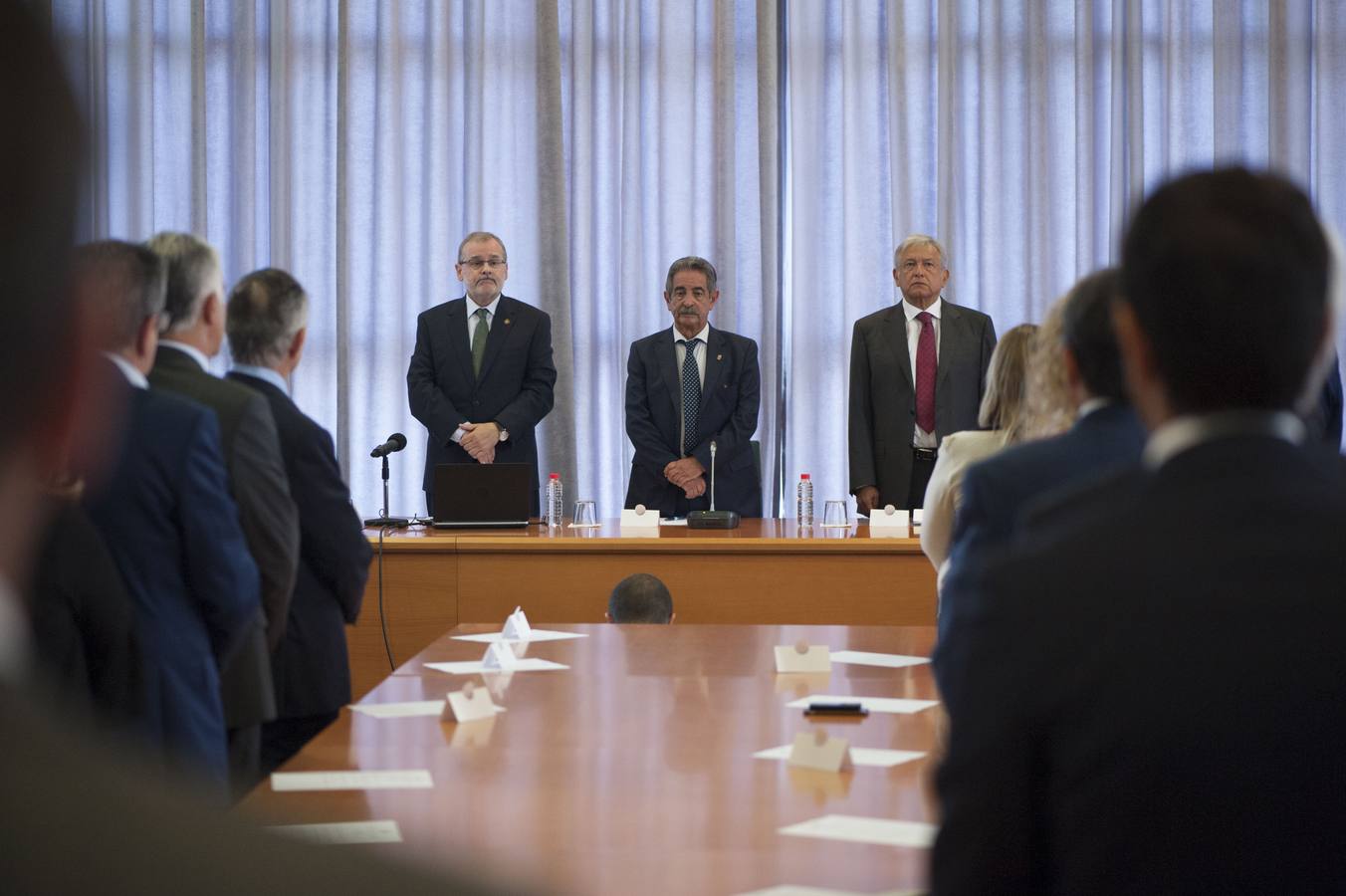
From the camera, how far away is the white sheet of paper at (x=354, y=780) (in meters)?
2.21

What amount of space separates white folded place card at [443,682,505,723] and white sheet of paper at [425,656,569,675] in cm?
50

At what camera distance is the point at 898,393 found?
667 cm

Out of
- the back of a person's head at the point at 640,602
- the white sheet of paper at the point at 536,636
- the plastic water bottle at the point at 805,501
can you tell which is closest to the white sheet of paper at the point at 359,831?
→ the white sheet of paper at the point at 536,636

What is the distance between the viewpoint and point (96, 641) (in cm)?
222

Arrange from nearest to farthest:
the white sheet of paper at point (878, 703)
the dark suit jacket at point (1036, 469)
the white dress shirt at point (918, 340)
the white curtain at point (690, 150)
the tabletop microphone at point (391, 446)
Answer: the dark suit jacket at point (1036, 469), the white sheet of paper at point (878, 703), the tabletop microphone at point (391, 446), the white dress shirt at point (918, 340), the white curtain at point (690, 150)

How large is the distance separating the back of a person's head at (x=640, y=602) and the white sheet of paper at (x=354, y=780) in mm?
2023

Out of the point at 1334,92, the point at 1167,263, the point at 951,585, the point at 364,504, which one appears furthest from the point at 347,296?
the point at 1167,263

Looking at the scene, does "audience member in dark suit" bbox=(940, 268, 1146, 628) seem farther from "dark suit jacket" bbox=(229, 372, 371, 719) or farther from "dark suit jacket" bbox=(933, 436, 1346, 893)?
"dark suit jacket" bbox=(229, 372, 371, 719)

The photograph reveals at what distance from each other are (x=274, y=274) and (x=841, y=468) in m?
5.51

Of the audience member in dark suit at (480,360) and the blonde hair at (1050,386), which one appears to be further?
the audience member in dark suit at (480,360)

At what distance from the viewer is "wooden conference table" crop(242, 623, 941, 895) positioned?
5.88 feet

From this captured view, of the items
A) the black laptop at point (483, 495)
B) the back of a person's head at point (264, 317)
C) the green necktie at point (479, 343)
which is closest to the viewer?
the back of a person's head at point (264, 317)

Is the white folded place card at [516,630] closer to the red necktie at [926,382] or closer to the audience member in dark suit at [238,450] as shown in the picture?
the audience member in dark suit at [238,450]

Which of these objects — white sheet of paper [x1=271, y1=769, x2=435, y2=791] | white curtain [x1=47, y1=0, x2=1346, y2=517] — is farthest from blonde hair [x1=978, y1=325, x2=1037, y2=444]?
white curtain [x1=47, y1=0, x2=1346, y2=517]
